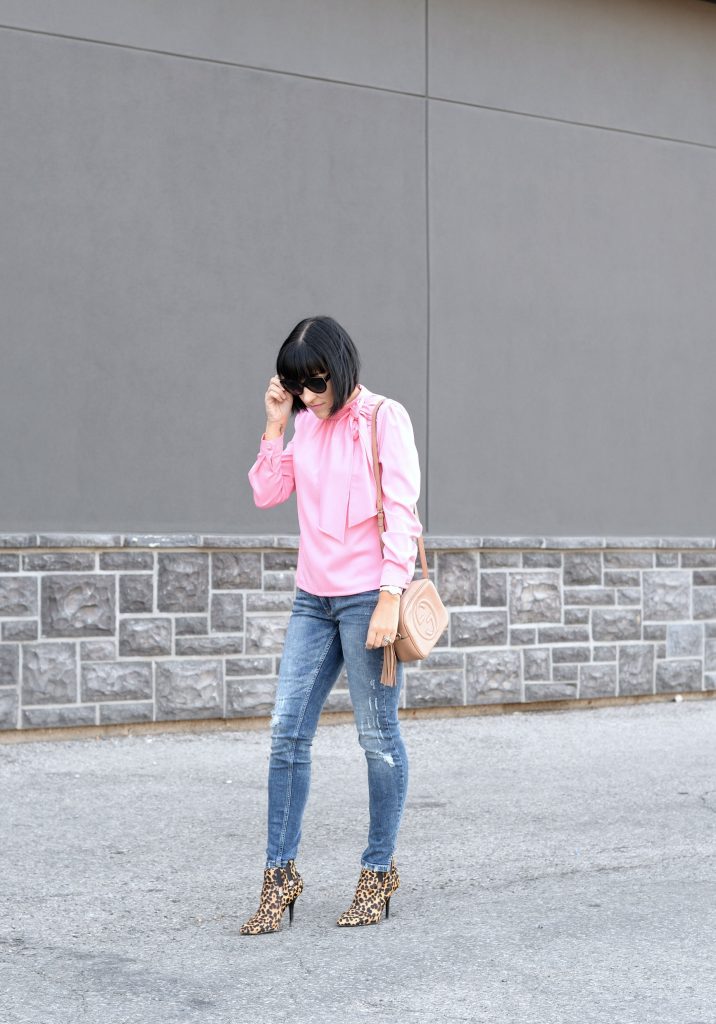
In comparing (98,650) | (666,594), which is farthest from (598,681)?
(98,650)

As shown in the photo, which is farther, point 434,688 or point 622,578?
point 622,578

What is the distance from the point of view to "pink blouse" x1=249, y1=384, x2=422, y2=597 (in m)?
4.05

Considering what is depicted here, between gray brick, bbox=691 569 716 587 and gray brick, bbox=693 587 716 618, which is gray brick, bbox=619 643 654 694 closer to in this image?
gray brick, bbox=693 587 716 618

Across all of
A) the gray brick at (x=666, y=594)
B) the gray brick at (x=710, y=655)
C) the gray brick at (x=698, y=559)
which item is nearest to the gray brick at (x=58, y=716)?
the gray brick at (x=666, y=594)

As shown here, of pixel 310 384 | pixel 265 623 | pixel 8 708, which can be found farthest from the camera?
pixel 265 623

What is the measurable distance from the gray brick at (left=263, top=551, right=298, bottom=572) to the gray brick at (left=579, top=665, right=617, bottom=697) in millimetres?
2218

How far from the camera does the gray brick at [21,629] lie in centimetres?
712

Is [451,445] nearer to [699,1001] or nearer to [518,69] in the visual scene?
[518,69]

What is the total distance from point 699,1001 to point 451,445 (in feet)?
17.4

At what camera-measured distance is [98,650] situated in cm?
732

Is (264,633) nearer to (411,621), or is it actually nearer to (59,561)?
(59,561)

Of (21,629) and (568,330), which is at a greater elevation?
(568,330)

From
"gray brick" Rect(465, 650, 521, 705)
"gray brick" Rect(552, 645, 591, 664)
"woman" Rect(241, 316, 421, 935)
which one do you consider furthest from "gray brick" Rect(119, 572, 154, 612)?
"woman" Rect(241, 316, 421, 935)

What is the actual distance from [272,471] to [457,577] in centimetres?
419
